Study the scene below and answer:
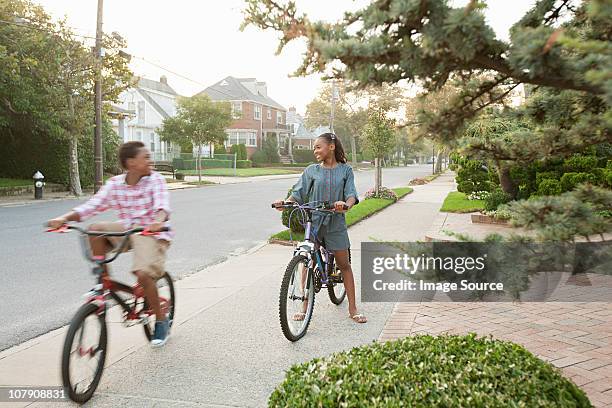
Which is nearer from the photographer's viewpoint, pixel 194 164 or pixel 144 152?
pixel 144 152

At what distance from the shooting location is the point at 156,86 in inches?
2370

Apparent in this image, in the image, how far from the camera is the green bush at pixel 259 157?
199ft

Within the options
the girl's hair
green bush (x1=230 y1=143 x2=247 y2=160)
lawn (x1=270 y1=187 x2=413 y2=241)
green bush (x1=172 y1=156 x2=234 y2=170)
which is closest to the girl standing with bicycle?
the girl's hair

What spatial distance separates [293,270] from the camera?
4793 millimetres

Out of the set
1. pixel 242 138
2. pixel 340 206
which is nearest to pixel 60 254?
pixel 340 206

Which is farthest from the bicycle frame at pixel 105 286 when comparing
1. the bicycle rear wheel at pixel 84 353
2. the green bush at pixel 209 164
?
the green bush at pixel 209 164

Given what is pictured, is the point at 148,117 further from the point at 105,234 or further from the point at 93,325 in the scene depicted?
the point at 93,325

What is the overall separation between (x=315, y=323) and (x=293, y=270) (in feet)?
2.82

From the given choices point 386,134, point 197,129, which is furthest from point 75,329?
point 197,129

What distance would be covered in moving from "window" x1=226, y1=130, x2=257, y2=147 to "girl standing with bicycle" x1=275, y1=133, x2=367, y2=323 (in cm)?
5708

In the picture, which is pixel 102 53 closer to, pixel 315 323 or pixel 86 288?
pixel 86 288

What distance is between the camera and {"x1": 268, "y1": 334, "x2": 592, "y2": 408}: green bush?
7.25 feet

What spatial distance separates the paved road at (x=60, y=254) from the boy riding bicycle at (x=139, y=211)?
5.50 ft

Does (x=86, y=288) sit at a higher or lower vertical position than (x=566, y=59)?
lower
